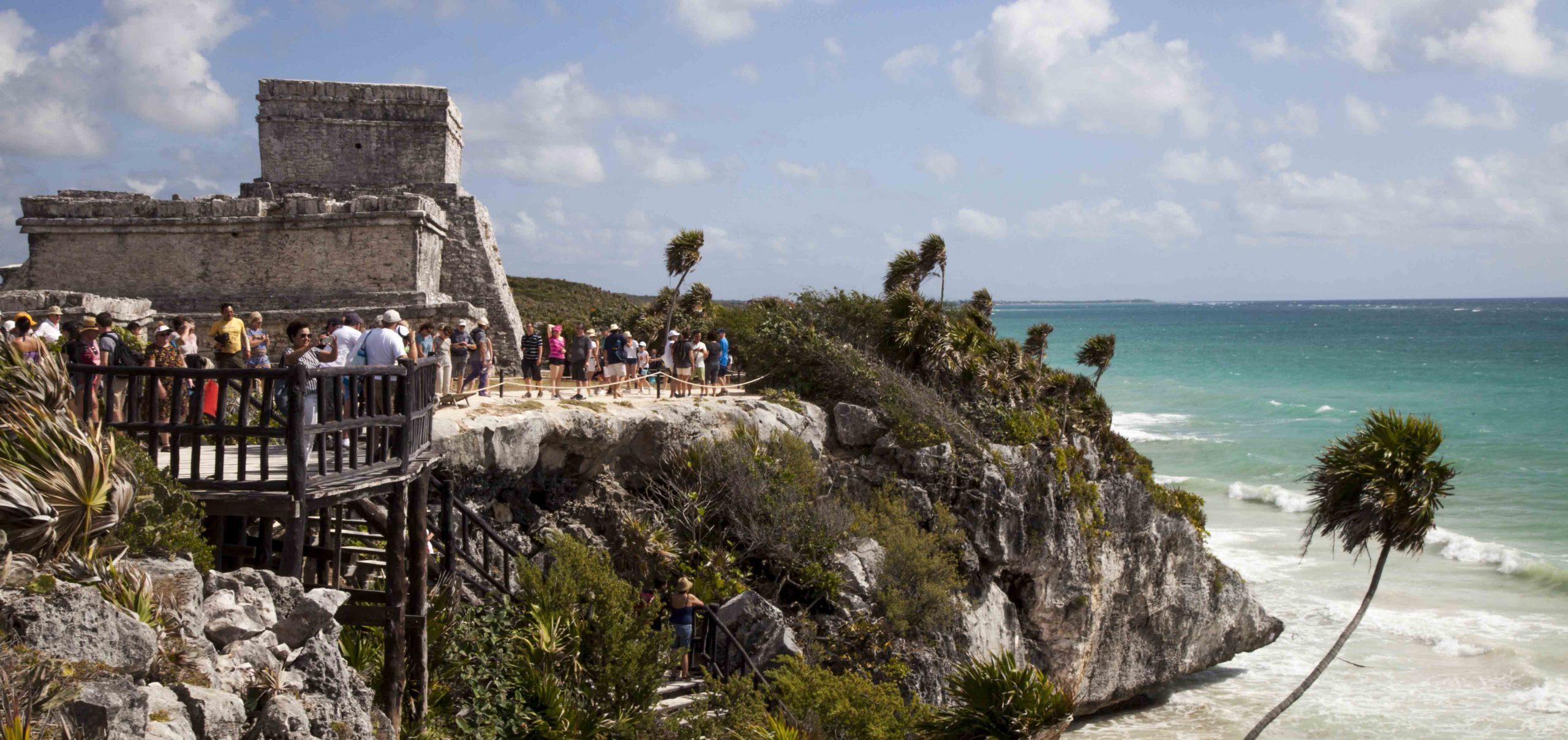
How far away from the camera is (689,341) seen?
19.7 meters

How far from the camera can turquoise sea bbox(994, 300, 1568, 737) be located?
19.7m

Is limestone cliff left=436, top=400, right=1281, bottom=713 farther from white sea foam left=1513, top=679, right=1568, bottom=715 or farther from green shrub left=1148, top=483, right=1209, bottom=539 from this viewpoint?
white sea foam left=1513, top=679, right=1568, bottom=715

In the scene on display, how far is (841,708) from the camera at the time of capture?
11.8 meters

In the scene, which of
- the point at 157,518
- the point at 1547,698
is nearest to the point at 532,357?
the point at 157,518

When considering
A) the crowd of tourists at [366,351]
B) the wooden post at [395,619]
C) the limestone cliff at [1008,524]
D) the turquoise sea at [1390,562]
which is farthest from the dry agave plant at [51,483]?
the turquoise sea at [1390,562]

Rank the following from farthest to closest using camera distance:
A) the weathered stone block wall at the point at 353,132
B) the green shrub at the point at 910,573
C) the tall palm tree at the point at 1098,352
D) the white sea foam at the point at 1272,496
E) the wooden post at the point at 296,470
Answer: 1. the white sea foam at the point at 1272,496
2. the tall palm tree at the point at 1098,352
3. the weathered stone block wall at the point at 353,132
4. the green shrub at the point at 910,573
5. the wooden post at the point at 296,470

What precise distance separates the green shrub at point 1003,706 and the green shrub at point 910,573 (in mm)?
4622

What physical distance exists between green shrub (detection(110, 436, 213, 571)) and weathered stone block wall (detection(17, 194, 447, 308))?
1419cm

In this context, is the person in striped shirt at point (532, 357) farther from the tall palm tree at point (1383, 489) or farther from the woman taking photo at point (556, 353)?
the tall palm tree at point (1383, 489)

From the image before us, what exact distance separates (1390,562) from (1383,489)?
18840 millimetres

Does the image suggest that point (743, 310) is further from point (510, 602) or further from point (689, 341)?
point (510, 602)

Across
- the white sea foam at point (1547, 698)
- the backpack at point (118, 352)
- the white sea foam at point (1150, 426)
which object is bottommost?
the white sea foam at point (1547, 698)

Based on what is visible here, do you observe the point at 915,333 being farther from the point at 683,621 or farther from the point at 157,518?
the point at 157,518

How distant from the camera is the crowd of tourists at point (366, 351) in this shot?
381 inches
